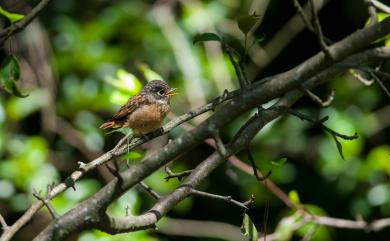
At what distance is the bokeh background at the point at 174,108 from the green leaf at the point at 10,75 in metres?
2.53

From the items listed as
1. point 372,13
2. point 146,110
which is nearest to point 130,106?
point 146,110

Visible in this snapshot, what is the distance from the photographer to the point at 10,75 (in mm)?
2406

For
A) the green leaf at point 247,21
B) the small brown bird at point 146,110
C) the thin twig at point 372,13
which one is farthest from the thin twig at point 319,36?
the small brown bird at point 146,110

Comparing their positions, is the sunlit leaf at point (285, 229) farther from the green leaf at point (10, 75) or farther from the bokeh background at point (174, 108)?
the green leaf at point (10, 75)

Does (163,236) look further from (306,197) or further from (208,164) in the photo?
(208,164)

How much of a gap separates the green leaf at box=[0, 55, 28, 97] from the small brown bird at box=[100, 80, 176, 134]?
4.32 feet

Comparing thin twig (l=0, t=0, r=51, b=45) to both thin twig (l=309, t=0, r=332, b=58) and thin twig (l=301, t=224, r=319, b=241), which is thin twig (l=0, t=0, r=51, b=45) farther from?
thin twig (l=301, t=224, r=319, b=241)

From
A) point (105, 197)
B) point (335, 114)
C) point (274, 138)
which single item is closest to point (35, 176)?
point (274, 138)

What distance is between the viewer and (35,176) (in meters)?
4.93

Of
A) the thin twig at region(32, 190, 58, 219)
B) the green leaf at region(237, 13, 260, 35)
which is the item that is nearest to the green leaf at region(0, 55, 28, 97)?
the thin twig at region(32, 190, 58, 219)

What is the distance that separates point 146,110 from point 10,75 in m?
1.58

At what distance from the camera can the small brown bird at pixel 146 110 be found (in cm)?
386

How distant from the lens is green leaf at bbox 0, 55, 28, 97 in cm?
238

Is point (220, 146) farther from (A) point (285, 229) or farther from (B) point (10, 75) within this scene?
(A) point (285, 229)
